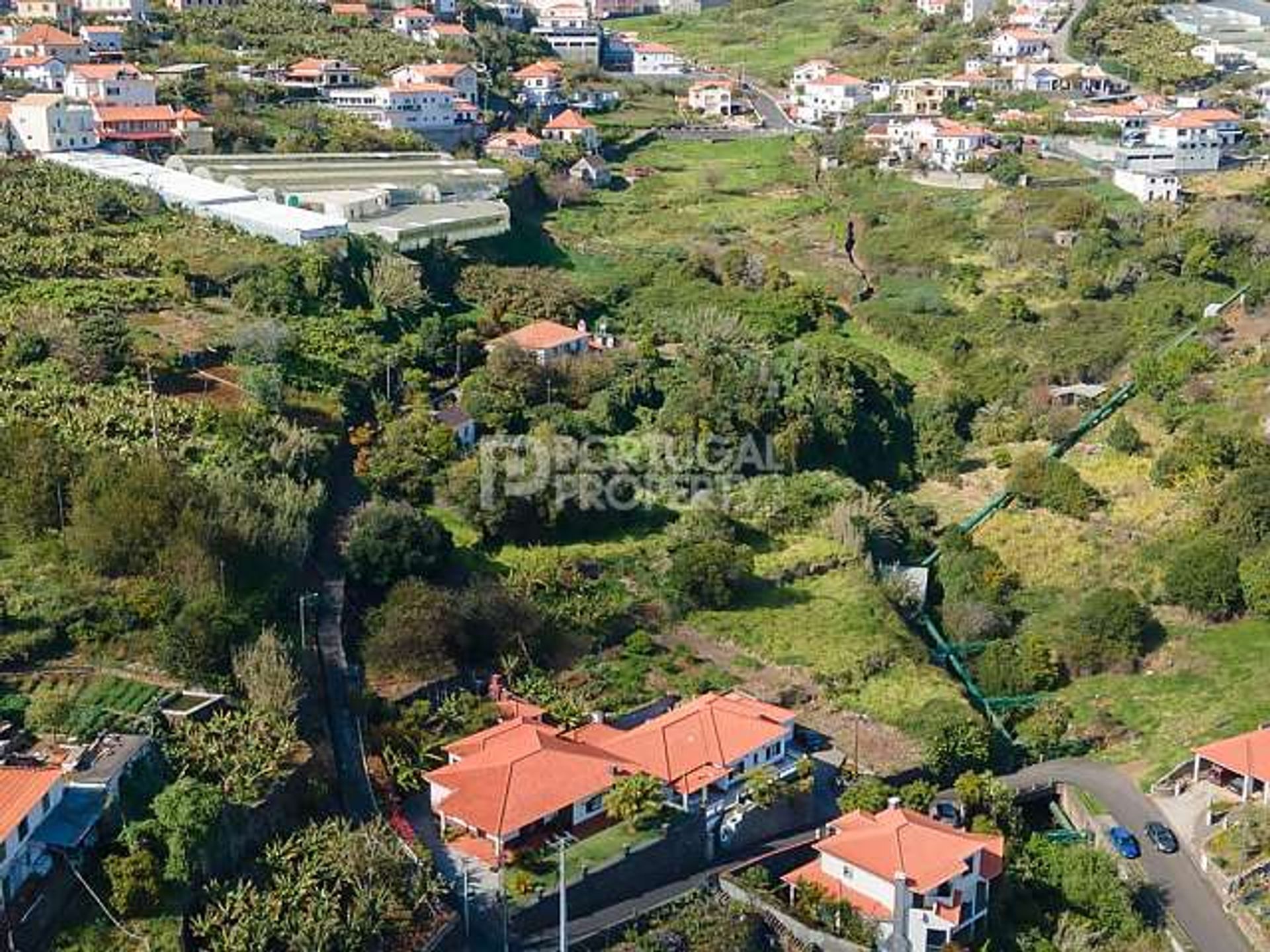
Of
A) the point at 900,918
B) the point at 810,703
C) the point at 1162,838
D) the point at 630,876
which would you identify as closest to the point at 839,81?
the point at 810,703

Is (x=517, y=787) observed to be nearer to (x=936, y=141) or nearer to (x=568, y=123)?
(x=936, y=141)

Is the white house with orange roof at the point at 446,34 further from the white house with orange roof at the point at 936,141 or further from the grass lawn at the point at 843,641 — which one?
the grass lawn at the point at 843,641

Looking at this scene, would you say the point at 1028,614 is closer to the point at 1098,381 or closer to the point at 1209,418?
the point at 1209,418

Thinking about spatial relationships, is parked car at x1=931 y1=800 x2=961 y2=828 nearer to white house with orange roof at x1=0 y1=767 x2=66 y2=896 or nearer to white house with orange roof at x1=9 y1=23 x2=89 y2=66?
white house with orange roof at x1=0 y1=767 x2=66 y2=896

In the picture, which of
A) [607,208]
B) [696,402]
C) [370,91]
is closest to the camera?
[696,402]

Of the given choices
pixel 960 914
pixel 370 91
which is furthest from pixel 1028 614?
pixel 370 91

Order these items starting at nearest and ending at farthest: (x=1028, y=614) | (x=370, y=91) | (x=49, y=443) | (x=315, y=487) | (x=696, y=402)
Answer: (x=49, y=443) < (x=315, y=487) < (x=1028, y=614) < (x=696, y=402) < (x=370, y=91)

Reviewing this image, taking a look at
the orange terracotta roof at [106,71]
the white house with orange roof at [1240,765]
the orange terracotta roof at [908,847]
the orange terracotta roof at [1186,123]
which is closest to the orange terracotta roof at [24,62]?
the orange terracotta roof at [106,71]
